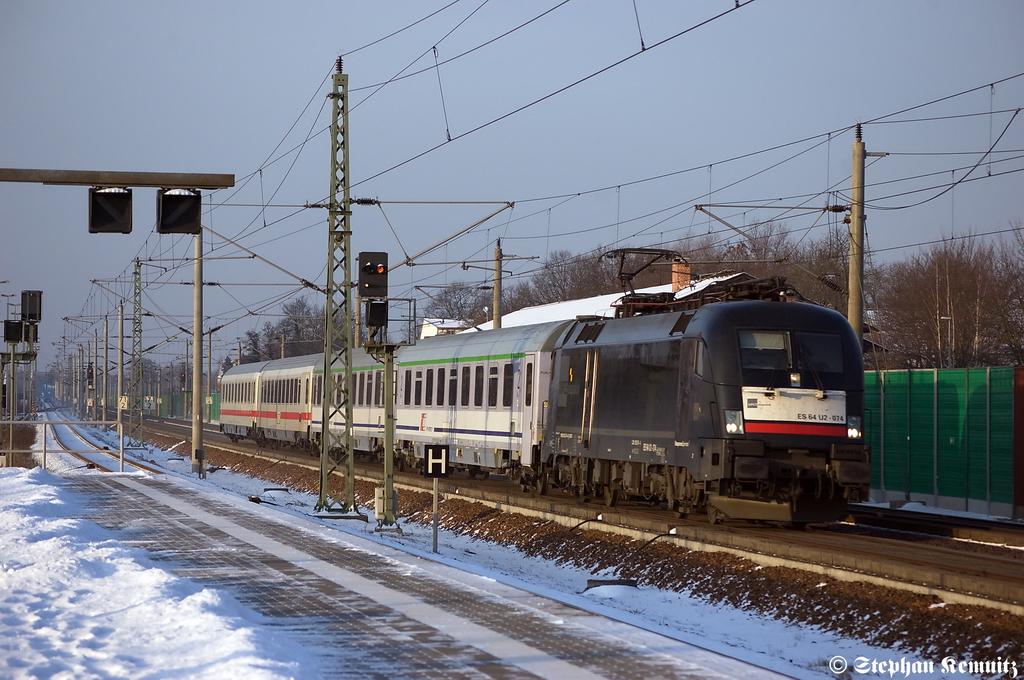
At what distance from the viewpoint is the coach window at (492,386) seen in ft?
85.3

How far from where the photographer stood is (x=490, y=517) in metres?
22.7

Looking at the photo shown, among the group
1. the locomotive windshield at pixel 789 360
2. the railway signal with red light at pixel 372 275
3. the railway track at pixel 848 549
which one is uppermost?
the railway signal with red light at pixel 372 275

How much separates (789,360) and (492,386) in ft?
34.6

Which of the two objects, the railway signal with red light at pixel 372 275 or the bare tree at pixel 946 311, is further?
the bare tree at pixel 946 311

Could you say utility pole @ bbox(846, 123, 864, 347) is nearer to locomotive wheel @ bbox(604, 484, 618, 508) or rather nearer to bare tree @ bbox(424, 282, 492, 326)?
locomotive wheel @ bbox(604, 484, 618, 508)

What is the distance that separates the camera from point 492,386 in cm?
2622

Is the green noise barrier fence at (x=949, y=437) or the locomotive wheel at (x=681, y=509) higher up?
the green noise barrier fence at (x=949, y=437)

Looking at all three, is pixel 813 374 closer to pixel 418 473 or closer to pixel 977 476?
pixel 977 476

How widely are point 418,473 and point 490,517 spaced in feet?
36.1

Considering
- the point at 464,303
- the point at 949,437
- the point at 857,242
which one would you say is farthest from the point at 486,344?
the point at 464,303

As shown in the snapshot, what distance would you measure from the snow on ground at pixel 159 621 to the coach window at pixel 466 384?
1046cm

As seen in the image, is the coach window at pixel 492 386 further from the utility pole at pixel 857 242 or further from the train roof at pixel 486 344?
the utility pole at pixel 857 242

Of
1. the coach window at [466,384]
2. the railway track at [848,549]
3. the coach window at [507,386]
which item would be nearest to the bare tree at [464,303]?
the coach window at [466,384]

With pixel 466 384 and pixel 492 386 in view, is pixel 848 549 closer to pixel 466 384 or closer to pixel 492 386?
pixel 492 386
